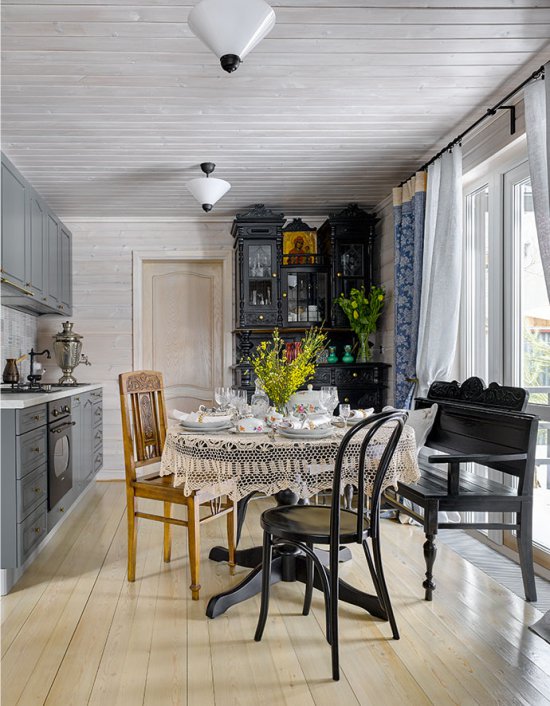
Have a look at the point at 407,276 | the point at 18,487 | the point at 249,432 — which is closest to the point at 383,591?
the point at 249,432

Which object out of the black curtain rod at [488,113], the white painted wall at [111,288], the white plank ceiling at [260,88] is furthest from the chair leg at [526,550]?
the white painted wall at [111,288]

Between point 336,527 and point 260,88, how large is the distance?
2220 mm

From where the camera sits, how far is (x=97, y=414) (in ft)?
16.5

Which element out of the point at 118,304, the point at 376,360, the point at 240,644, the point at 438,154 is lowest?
the point at 240,644

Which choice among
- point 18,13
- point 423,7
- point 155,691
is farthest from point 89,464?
point 423,7

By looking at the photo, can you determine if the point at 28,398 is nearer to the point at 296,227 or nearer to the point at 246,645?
the point at 246,645

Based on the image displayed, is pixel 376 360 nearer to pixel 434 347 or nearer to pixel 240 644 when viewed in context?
pixel 434 347

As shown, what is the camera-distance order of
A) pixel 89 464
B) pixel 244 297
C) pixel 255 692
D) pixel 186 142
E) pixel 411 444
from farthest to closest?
pixel 244 297 < pixel 89 464 < pixel 186 142 < pixel 411 444 < pixel 255 692

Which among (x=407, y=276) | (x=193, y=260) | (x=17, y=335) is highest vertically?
(x=193, y=260)

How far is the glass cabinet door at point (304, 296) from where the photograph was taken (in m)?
5.23

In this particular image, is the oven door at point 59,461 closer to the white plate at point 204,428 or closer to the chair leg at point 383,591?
the white plate at point 204,428

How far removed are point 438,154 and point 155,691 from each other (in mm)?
3421

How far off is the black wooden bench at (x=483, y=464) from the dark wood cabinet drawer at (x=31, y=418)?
1.95 meters

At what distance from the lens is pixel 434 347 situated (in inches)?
151
